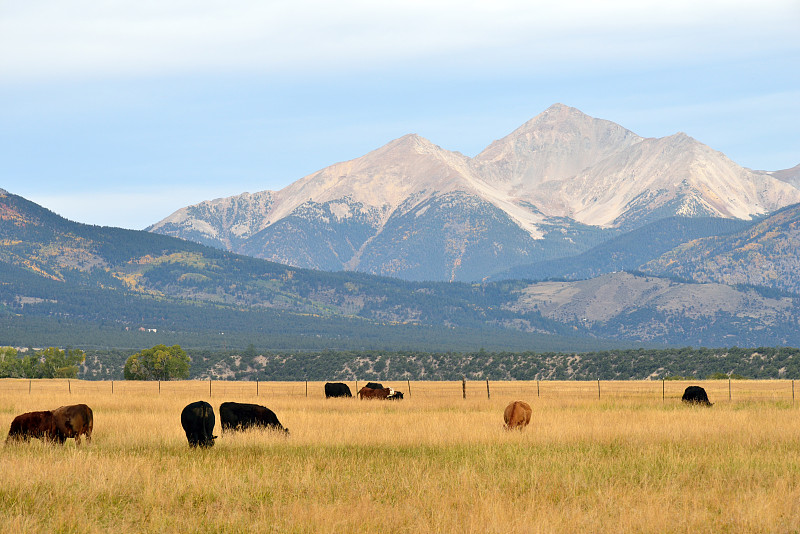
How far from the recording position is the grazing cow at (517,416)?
1164 inches

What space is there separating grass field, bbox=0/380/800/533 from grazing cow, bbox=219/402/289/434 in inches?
52.1

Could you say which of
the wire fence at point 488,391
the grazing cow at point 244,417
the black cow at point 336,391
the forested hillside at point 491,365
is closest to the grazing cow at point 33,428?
the grazing cow at point 244,417


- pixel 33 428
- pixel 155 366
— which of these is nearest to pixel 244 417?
pixel 33 428

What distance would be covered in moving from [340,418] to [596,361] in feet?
338

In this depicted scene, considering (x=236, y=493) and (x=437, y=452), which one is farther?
(x=437, y=452)

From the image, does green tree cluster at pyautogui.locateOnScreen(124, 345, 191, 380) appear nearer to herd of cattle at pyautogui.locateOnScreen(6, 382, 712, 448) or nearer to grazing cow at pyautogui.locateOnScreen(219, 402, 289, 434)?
grazing cow at pyautogui.locateOnScreen(219, 402, 289, 434)

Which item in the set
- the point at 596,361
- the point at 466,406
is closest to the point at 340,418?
the point at 466,406

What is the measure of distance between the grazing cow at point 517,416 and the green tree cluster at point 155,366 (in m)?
82.1

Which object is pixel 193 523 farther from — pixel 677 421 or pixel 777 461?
pixel 677 421

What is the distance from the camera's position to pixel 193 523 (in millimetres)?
15078

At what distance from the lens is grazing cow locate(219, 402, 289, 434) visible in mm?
27172

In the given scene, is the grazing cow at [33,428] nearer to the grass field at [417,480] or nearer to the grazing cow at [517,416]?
the grass field at [417,480]

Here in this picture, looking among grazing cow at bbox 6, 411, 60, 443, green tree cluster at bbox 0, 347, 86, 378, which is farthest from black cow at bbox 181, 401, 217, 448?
green tree cluster at bbox 0, 347, 86, 378

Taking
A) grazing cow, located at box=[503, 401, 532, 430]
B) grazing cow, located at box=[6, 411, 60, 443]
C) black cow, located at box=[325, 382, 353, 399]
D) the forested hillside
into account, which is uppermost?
grazing cow, located at box=[6, 411, 60, 443]
